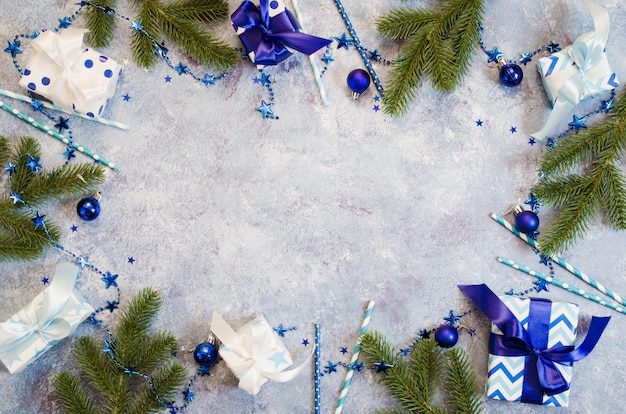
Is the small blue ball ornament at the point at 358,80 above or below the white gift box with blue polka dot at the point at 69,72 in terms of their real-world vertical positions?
above

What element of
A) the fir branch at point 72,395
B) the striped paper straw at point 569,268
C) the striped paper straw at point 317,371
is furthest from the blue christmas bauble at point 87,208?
the striped paper straw at point 569,268

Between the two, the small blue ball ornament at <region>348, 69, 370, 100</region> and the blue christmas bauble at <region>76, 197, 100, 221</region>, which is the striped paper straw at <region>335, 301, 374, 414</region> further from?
the blue christmas bauble at <region>76, 197, 100, 221</region>

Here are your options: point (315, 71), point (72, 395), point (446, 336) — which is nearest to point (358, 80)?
point (315, 71)

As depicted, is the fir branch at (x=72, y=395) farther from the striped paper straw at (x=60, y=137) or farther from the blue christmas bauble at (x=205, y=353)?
the striped paper straw at (x=60, y=137)

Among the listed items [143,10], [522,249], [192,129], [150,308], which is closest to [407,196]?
[522,249]

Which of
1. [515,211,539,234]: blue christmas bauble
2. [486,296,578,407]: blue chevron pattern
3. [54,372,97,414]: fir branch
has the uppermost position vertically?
[515,211,539,234]: blue christmas bauble

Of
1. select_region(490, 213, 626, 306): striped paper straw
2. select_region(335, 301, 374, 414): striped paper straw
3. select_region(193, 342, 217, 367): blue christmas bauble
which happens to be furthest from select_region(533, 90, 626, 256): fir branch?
select_region(193, 342, 217, 367): blue christmas bauble
